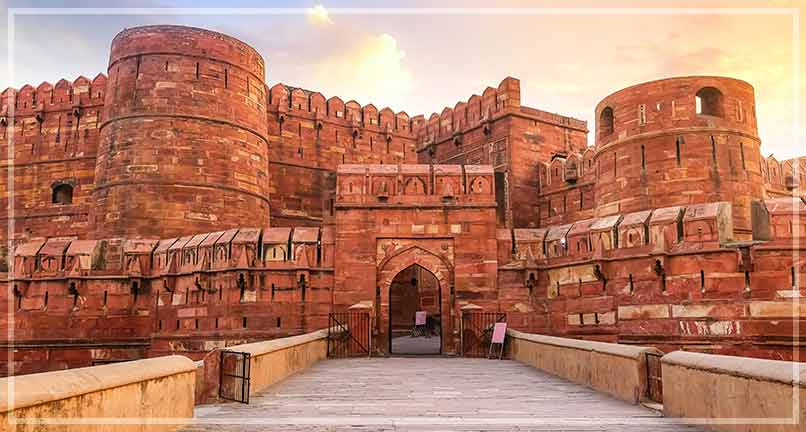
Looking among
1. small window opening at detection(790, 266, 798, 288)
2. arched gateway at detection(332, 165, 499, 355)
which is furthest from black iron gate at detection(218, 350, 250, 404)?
small window opening at detection(790, 266, 798, 288)

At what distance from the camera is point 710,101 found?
686 inches

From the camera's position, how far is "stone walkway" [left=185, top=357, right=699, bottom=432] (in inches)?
191

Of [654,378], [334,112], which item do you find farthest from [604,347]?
[334,112]

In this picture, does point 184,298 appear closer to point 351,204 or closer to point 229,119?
point 351,204

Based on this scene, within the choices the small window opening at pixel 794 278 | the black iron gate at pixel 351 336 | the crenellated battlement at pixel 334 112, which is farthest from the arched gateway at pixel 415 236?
the crenellated battlement at pixel 334 112

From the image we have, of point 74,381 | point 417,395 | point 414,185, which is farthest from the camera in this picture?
point 414,185

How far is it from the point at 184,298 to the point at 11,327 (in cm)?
477

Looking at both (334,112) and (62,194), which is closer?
(62,194)

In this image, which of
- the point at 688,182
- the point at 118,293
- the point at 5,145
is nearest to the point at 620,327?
the point at 688,182

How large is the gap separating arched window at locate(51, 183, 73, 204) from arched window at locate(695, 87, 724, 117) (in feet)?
70.2

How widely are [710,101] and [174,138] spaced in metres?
15.1

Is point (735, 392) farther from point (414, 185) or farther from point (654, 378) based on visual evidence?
point (414, 185)

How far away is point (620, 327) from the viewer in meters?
13.0

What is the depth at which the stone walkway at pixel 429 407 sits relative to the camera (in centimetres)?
484
